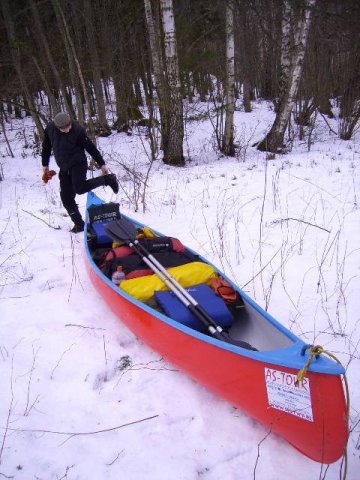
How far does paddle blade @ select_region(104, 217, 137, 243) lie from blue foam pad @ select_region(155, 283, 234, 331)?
1047mm

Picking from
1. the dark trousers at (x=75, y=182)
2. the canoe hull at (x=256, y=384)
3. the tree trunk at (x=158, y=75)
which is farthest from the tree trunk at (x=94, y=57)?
the canoe hull at (x=256, y=384)

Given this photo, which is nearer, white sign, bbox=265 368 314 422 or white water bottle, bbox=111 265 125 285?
white sign, bbox=265 368 314 422

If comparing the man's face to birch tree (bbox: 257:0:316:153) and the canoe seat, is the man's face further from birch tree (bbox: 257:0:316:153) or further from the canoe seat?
birch tree (bbox: 257:0:316:153)

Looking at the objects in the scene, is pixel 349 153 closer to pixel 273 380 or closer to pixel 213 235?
pixel 213 235

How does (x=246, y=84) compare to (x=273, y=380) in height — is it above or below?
above

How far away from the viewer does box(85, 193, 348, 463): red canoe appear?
1.51m

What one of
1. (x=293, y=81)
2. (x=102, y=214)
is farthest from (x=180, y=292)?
(x=293, y=81)

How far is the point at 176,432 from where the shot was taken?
1859 mm

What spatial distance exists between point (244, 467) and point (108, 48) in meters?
14.6

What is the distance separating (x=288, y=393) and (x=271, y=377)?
0.10 meters

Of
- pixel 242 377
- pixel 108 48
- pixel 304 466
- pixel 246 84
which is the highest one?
pixel 108 48

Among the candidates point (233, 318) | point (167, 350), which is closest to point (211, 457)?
point (167, 350)

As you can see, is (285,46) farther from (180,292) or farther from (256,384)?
(256,384)

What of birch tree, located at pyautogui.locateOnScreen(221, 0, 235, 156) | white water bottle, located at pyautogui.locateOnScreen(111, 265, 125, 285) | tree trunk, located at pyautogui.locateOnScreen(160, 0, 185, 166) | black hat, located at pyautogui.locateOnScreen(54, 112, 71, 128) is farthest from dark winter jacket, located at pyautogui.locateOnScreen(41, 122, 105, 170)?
birch tree, located at pyautogui.locateOnScreen(221, 0, 235, 156)
